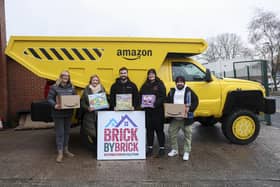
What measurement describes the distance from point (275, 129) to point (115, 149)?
541 cm

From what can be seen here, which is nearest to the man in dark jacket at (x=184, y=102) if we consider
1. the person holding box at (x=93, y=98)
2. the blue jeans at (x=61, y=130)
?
the person holding box at (x=93, y=98)

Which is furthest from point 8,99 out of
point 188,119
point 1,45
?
point 188,119

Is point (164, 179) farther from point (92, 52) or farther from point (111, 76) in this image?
point (92, 52)

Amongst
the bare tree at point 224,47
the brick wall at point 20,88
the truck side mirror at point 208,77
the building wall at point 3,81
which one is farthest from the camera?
the bare tree at point 224,47

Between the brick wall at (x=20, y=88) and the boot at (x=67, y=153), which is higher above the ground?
the brick wall at (x=20, y=88)

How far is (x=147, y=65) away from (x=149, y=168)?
2118 millimetres

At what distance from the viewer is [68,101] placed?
485 cm

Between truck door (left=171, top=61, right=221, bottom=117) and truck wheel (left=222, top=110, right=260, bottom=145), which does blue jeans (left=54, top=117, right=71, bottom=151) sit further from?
truck wheel (left=222, top=110, right=260, bottom=145)

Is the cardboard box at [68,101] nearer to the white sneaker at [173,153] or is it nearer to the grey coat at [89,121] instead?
the grey coat at [89,121]

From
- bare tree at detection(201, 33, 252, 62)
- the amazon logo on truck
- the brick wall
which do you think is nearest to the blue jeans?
the amazon logo on truck

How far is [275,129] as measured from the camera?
8.06 meters

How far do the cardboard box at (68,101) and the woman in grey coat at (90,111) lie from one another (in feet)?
0.79

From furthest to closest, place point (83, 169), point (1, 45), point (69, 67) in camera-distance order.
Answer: point (1, 45)
point (69, 67)
point (83, 169)

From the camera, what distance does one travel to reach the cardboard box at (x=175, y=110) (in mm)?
4895
